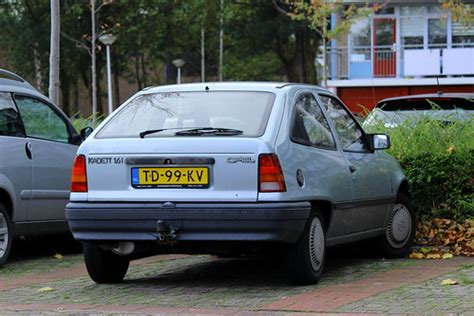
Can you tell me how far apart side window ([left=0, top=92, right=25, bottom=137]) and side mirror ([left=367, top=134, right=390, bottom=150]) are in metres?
3.35

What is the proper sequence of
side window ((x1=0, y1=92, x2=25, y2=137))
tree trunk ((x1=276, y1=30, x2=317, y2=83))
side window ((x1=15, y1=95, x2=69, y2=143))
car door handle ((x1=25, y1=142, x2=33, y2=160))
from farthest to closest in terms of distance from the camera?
tree trunk ((x1=276, y1=30, x2=317, y2=83))
side window ((x1=15, y1=95, x2=69, y2=143))
car door handle ((x1=25, y1=142, x2=33, y2=160))
side window ((x1=0, y1=92, x2=25, y2=137))

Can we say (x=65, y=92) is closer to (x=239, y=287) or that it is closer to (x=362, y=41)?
(x=362, y=41)

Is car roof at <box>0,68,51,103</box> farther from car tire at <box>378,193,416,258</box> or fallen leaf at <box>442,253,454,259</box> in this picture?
fallen leaf at <box>442,253,454,259</box>

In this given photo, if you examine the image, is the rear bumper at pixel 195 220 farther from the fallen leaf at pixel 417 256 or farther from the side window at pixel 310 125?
the fallen leaf at pixel 417 256

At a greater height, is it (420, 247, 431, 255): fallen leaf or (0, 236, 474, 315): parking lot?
(0, 236, 474, 315): parking lot

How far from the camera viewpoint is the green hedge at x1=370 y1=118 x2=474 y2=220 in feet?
35.8

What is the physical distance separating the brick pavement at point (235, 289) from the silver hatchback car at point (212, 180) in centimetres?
31

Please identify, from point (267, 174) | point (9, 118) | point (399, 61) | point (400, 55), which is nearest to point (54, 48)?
point (9, 118)

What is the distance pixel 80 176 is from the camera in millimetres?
8297

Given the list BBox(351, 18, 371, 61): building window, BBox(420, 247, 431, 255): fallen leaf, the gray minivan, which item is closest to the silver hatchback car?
BBox(420, 247, 431, 255): fallen leaf

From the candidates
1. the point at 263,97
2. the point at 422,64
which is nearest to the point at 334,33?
the point at 422,64

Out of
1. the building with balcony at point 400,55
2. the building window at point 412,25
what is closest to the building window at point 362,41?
the building with balcony at point 400,55

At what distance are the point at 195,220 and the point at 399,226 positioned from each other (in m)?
3.00

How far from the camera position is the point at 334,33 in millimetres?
38656
